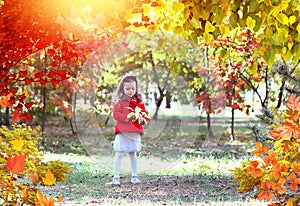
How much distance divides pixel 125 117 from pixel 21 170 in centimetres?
328

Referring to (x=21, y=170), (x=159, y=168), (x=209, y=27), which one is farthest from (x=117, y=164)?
(x=21, y=170)

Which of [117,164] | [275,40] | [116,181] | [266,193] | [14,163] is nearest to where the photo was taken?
[14,163]

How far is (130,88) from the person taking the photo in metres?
5.15

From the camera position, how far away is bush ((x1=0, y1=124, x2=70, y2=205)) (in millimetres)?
1721

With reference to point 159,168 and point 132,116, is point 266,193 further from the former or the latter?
point 159,168

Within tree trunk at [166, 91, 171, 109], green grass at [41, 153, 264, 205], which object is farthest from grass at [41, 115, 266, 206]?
tree trunk at [166, 91, 171, 109]

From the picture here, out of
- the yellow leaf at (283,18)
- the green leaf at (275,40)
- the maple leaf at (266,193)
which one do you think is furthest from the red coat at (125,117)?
the maple leaf at (266,193)

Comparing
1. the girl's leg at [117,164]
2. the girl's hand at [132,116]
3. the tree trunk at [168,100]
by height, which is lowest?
the girl's leg at [117,164]

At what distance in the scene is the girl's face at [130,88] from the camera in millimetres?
5117

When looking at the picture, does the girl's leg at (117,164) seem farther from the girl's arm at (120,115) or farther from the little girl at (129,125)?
the girl's arm at (120,115)

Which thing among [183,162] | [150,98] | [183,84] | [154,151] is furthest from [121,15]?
[150,98]

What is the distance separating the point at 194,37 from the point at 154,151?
15.4 feet

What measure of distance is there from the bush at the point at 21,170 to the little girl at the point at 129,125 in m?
1.67

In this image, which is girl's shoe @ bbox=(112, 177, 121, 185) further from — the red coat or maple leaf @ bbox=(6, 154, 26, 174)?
maple leaf @ bbox=(6, 154, 26, 174)
